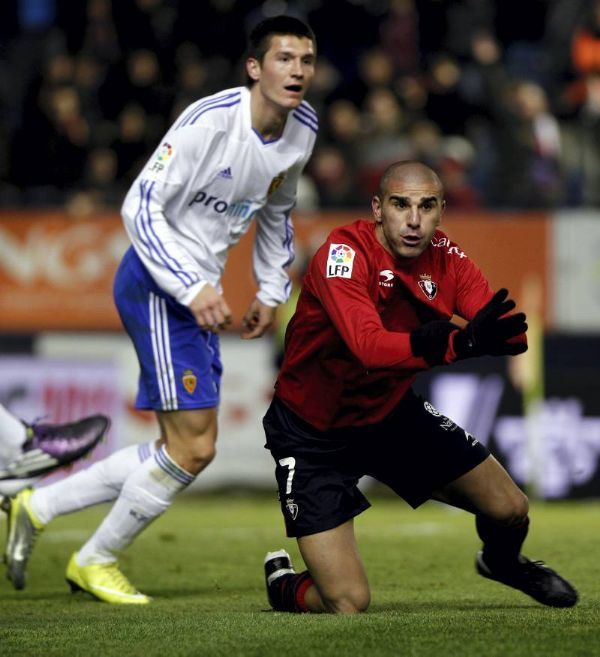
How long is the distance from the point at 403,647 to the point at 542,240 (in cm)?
Result: 1010

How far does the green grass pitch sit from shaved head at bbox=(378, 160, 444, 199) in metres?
1.65

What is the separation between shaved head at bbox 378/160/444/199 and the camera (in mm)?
5996

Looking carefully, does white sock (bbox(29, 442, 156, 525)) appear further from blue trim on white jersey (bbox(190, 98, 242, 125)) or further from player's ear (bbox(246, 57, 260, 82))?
player's ear (bbox(246, 57, 260, 82))

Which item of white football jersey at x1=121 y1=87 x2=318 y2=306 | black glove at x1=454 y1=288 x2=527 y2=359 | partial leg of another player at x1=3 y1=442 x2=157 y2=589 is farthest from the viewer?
partial leg of another player at x1=3 y1=442 x2=157 y2=589

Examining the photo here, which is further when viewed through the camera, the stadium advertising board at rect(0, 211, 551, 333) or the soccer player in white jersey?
the stadium advertising board at rect(0, 211, 551, 333)

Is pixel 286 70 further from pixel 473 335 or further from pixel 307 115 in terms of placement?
pixel 473 335

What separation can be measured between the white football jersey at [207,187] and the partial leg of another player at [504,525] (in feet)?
4.61

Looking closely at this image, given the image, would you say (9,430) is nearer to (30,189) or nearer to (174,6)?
(30,189)

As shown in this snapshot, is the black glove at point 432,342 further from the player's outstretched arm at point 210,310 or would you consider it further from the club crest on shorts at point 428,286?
the player's outstretched arm at point 210,310

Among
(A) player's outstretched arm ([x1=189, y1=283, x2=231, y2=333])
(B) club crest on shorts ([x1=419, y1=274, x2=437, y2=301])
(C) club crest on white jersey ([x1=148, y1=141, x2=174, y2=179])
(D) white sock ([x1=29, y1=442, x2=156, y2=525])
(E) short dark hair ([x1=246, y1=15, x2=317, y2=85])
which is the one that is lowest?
(D) white sock ([x1=29, y1=442, x2=156, y2=525])

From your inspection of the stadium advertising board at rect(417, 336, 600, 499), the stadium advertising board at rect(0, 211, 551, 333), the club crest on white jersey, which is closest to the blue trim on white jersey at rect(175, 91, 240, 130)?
the club crest on white jersey

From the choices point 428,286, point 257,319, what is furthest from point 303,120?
point 428,286

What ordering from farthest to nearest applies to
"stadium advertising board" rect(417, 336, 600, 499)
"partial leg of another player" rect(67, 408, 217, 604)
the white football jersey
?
"stadium advertising board" rect(417, 336, 600, 499)
"partial leg of another player" rect(67, 408, 217, 604)
the white football jersey

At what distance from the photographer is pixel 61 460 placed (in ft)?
25.5
